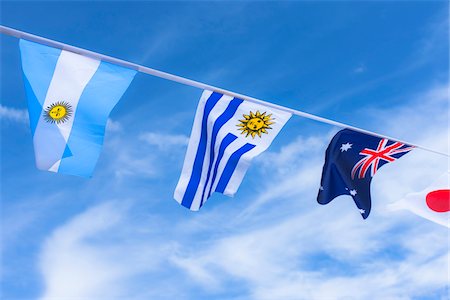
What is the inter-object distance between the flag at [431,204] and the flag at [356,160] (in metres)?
0.94

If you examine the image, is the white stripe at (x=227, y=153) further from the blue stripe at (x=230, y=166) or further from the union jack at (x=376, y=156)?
the union jack at (x=376, y=156)

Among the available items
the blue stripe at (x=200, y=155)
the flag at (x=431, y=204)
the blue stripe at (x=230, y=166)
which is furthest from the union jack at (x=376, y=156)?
the blue stripe at (x=200, y=155)

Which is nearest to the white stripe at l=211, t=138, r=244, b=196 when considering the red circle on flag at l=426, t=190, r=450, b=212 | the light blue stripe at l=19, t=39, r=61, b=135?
the light blue stripe at l=19, t=39, r=61, b=135

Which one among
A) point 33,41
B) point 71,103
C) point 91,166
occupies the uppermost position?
point 33,41

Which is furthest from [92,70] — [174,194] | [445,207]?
[445,207]

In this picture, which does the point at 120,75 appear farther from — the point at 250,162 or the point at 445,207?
the point at 445,207

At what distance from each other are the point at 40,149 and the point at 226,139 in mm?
3065

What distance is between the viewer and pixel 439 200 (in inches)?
398

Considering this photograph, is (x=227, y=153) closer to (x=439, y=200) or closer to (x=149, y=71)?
(x=149, y=71)

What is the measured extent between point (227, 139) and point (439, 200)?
462 centimetres

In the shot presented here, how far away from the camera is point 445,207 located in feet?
33.1

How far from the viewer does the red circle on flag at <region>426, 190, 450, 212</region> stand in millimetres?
10086

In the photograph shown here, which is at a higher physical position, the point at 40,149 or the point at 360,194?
the point at 360,194

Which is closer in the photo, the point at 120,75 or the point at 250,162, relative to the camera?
the point at 120,75
